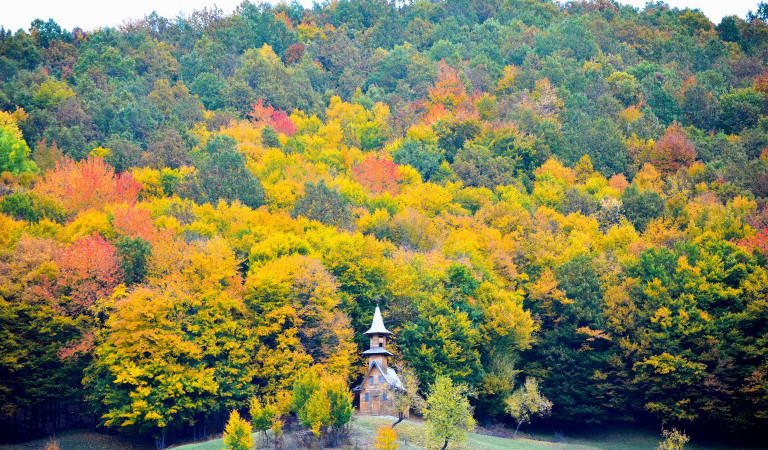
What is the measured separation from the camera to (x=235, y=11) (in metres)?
149

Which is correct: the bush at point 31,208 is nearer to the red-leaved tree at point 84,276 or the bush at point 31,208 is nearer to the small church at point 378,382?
the red-leaved tree at point 84,276

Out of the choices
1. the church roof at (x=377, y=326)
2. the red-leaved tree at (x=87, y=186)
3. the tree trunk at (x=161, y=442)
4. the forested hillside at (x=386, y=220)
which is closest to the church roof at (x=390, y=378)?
the forested hillside at (x=386, y=220)

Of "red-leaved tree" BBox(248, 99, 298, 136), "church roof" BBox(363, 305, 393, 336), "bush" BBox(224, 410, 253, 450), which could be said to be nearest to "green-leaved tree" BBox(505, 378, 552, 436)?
"church roof" BBox(363, 305, 393, 336)

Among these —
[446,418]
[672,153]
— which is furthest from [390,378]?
[672,153]

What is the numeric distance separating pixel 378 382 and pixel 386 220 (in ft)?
70.8

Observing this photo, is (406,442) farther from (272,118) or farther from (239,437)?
(272,118)

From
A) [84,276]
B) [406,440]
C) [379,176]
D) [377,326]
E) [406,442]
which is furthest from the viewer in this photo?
[379,176]

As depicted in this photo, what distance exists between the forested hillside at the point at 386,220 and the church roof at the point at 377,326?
2.27 metres

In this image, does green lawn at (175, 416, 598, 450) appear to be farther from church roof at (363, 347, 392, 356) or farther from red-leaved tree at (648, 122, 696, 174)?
red-leaved tree at (648, 122, 696, 174)

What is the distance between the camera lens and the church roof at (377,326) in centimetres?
6394

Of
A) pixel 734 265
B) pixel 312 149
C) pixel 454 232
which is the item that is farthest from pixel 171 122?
pixel 734 265

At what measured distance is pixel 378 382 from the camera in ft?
205

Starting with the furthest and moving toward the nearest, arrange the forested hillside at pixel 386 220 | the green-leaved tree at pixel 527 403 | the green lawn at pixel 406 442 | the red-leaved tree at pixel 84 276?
1. the green-leaved tree at pixel 527 403
2. the red-leaved tree at pixel 84 276
3. the forested hillside at pixel 386 220
4. the green lawn at pixel 406 442

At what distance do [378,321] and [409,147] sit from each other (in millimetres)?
41504
